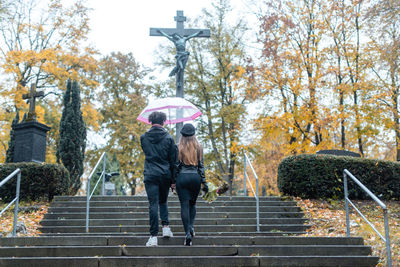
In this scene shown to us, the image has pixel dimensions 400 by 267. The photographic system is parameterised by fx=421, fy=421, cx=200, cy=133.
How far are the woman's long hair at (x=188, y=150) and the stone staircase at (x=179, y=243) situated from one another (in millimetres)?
1149

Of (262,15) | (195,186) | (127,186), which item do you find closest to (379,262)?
(195,186)

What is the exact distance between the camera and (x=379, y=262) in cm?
567

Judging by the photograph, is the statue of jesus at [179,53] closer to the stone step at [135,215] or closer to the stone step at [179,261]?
the stone step at [135,215]

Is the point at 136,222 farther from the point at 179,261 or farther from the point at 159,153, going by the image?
the point at 179,261

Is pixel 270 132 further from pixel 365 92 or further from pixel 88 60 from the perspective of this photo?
pixel 88 60

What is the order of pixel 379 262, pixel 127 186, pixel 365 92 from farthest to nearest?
pixel 127 186
pixel 365 92
pixel 379 262

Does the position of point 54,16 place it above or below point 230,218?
above

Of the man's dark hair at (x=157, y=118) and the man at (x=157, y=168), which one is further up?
the man's dark hair at (x=157, y=118)

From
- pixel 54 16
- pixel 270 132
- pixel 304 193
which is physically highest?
pixel 54 16

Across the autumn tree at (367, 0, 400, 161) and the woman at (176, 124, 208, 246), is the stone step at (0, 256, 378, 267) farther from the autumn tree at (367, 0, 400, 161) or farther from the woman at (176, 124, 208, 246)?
the autumn tree at (367, 0, 400, 161)

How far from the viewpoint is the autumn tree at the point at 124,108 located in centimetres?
2456

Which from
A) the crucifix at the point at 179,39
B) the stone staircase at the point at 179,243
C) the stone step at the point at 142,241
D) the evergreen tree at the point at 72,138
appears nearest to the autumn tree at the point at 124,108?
the evergreen tree at the point at 72,138

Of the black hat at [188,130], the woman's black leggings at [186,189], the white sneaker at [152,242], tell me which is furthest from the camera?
the black hat at [188,130]

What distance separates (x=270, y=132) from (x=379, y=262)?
31.8 feet
